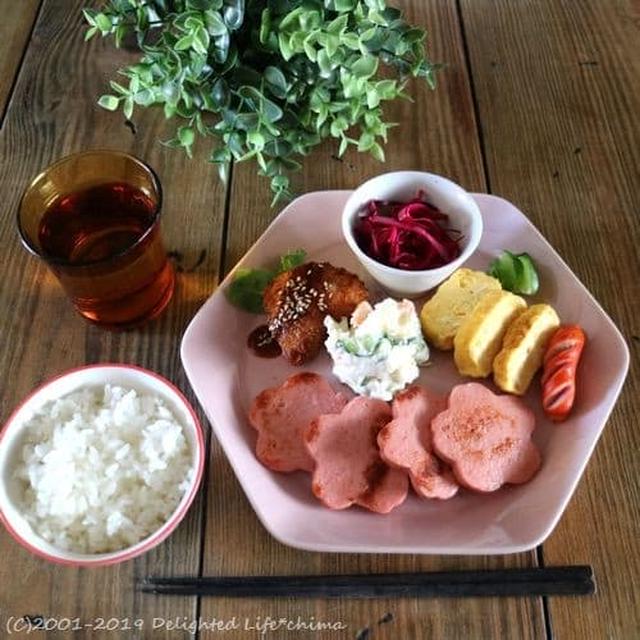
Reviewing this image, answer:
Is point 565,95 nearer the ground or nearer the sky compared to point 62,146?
nearer the sky

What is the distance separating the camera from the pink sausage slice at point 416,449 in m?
1.02

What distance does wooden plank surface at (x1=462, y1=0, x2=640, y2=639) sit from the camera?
103 centimetres

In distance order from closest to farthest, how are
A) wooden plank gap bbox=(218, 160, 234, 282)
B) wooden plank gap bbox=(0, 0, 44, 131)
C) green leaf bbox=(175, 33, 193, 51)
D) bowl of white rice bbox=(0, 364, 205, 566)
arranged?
1. bowl of white rice bbox=(0, 364, 205, 566)
2. green leaf bbox=(175, 33, 193, 51)
3. wooden plank gap bbox=(218, 160, 234, 282)
4. wooden plank gap bbox=(0, 0, 44, 131)

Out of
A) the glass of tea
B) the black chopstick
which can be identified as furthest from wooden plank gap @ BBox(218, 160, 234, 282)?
the black chopstick

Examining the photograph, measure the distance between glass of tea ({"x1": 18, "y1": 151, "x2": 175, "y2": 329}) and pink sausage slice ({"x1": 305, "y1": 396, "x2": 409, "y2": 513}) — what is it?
38 cm

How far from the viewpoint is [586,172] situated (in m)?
1.43

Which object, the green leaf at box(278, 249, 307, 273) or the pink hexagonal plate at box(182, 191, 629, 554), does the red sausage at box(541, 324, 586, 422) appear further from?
the green leaf at box(278, 249, 307, 273)

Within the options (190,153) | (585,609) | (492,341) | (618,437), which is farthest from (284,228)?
(585,609)

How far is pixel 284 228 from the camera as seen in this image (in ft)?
4.25

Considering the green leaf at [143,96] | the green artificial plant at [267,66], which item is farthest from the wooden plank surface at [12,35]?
the green leaf at [143,96]

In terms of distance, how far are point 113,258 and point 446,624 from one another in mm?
692

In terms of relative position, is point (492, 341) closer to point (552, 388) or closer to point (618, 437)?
point (552, 388)

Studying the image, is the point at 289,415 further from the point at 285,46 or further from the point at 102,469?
the point at 285,46

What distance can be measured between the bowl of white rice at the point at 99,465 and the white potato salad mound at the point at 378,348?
244mm
